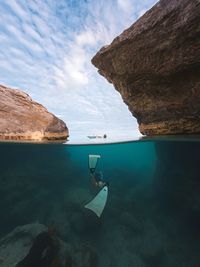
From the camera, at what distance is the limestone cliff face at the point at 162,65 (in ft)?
20.1

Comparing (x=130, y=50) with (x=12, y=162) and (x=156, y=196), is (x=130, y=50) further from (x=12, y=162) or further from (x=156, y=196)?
(x=12, y=162)

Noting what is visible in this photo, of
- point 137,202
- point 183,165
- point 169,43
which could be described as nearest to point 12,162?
point 137,202

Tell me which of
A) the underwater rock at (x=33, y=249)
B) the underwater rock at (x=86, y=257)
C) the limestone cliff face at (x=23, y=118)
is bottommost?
the underwater rock at (x=86, y=257)

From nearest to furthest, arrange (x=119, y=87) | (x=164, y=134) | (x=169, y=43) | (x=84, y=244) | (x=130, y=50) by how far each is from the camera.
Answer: (x=169, y=43)
(x=130, y=50)
(x=84, y=244)
(x=119, y=87)
(x=164, y=134)

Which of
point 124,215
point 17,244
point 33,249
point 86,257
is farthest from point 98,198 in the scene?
point 124,215

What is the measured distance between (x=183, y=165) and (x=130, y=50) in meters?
13.1

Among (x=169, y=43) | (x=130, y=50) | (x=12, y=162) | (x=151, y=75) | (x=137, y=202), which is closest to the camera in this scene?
(x=169, y=43)

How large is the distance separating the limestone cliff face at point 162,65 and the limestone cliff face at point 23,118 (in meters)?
6.34

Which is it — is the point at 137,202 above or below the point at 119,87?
below

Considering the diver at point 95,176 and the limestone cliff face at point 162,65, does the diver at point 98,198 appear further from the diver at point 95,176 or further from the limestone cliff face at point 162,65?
the limestone cliff face at point 162,65

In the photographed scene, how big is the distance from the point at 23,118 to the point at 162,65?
396 inches

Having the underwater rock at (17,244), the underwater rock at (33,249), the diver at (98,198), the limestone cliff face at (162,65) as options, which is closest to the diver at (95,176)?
the diver at (98,198)

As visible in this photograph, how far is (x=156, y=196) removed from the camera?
1617 centimetres

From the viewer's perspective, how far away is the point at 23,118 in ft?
41.6
